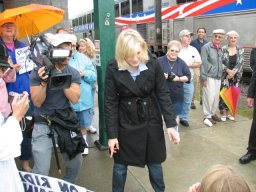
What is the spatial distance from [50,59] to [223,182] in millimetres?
1713

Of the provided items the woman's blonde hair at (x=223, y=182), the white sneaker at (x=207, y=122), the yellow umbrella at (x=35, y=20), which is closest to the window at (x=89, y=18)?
the white sneaker at (x=207, y=122)

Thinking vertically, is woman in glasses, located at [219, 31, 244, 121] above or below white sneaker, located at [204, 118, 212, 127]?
above

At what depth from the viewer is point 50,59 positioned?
2.56 metres

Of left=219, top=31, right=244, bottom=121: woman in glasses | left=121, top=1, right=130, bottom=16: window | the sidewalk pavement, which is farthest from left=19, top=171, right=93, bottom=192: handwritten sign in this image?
left=121, top=1, right=130, bottom=16: window

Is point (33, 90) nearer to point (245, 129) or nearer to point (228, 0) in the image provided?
point (245, 129)

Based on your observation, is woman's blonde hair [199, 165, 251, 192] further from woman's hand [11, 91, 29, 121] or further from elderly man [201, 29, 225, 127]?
elderly man [201, 29, 225, 127]

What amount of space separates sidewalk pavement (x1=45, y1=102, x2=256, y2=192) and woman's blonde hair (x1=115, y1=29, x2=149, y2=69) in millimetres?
1551

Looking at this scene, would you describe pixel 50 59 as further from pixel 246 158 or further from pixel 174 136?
pixel 246 158

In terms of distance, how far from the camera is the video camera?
8.39ft

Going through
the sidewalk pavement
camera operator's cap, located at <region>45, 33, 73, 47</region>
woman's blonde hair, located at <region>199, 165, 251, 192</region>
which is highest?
camera operator's cap, located at <region>45, 33, 73, 47</region>

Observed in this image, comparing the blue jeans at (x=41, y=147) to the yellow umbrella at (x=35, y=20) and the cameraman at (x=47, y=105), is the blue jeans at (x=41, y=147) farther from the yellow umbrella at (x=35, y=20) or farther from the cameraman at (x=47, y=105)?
the yellow umbrella at (x=35, y=20)

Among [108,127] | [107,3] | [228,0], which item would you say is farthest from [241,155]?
[228,0]

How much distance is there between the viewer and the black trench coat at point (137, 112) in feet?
9.26

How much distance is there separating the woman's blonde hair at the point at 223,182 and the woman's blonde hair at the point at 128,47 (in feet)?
4.94
